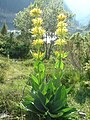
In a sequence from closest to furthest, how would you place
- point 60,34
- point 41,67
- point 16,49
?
point 60,34 < point 41,67 < point 16,49

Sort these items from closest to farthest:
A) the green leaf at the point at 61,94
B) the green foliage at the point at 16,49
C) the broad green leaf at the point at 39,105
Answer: the green leaf at the point at 61,94 → the broad green leaf at the point at 39,105 → the green foliage at the point at 16,49

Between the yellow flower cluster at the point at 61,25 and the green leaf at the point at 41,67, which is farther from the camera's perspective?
the green leaf at the point at 41,67

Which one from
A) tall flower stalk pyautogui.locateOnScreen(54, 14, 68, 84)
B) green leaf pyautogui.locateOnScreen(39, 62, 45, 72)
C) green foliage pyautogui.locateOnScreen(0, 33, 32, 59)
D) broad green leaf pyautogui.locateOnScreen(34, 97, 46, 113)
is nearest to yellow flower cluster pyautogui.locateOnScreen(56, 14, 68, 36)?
tall flower stalk pyautogui.locateOnScreen(54, 14, 68, 84)

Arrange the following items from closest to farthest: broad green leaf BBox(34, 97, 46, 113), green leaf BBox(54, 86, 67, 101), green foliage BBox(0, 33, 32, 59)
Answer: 1. green leaf BBox(54, 86, 67, 101)
2. broad green leaf BBox(34, 97, 46, 113)
3. green foliage BBox(0, 33, 32, 59)

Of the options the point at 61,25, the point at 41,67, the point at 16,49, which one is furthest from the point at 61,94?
the point at 16,49

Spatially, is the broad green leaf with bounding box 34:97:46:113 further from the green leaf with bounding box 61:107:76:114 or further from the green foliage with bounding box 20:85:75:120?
the green leaf with bounding box 61:107:76:114

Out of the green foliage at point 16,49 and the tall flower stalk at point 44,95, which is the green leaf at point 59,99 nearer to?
the tall flower stalk at point 44,95

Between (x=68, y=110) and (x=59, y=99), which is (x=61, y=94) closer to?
(x=59, y=99)

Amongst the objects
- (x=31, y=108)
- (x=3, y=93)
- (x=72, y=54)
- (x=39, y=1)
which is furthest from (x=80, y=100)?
(x=39, y=1)

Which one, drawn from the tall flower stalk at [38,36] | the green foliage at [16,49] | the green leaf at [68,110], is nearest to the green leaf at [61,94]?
the green leaf at [68,110]

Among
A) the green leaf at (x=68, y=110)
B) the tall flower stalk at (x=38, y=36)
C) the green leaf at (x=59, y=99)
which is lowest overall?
A: the green leaf at (x=68, y=110)

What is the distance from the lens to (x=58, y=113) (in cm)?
536

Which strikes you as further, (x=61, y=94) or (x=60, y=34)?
(x=60, y=34)

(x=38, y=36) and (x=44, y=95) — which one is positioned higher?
(x=38, y=36)
